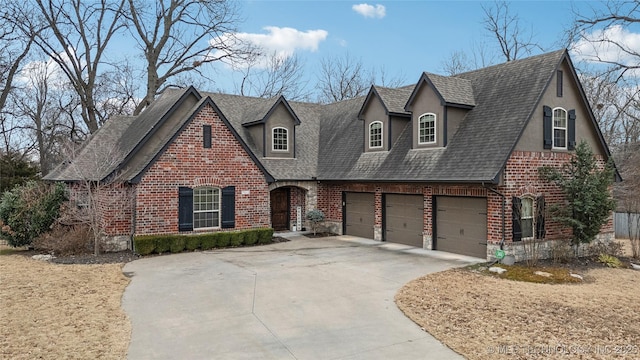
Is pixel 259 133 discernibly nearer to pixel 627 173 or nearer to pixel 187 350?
pixel 187 350

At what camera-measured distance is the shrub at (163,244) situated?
50.4 feet

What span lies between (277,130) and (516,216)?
11656 mm

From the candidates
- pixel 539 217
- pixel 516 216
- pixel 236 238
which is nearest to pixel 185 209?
pixel 236 238

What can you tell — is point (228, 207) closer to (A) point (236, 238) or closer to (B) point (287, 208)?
(A) point (236, 238)

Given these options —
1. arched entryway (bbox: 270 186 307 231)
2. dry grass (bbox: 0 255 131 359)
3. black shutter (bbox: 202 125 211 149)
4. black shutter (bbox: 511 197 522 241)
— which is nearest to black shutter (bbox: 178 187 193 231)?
black shutter (bbox: 202 125 211 149)

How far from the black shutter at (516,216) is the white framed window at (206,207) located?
1080 cm

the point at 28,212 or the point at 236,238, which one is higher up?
the point at 28,212

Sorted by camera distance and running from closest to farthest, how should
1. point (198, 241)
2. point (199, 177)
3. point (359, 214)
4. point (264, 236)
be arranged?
point (198, 241) → point (199, 177) → point (264, 236) → point (359, 214)

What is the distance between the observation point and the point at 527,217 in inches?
574

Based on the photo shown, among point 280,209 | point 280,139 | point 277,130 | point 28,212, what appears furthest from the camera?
point 280,209

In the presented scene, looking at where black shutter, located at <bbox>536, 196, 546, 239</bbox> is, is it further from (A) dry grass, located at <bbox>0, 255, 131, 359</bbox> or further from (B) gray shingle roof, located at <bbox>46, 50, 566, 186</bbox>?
(A) dry grass, located at <bbox>0, 255, 131, 359</bbox>

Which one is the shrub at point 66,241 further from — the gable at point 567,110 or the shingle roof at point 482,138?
the gable at point 567,110

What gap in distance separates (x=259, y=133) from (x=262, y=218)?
4.80m

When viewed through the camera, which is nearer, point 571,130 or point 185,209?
point 571,130
